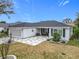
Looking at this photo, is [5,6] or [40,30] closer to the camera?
[5,6]

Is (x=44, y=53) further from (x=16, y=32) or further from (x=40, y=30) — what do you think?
A: (x=40, y=30)

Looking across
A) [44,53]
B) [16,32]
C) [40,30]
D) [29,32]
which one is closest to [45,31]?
[40,30]

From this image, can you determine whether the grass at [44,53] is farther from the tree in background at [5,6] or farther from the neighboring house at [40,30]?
the neighboring house at [40,30]

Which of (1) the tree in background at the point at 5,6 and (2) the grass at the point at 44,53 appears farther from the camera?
(1) the tree in background at the point at 5,6

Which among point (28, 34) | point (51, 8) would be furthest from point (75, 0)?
point (28, 34)

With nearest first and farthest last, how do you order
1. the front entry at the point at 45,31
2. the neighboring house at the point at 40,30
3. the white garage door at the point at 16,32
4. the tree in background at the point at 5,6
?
the tree in background at the point at 5,6
the neighboring house at the point at 40,30
the white garage door at the point at 16,32
the front entry at the point at 45,31

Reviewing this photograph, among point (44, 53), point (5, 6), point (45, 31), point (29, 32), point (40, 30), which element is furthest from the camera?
point (40, 30)

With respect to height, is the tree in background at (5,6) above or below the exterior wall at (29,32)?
above

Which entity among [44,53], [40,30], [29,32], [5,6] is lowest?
[44,53]

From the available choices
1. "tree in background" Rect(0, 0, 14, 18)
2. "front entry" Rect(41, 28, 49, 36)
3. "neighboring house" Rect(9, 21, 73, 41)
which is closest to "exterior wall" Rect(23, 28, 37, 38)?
"neighboring house" Rect(9, 21, 73, 41)

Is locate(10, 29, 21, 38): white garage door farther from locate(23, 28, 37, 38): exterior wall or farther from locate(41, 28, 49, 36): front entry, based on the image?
locate(41, 28, 49, 36): front entry

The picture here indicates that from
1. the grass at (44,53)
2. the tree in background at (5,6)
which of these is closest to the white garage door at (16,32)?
the grass at (44,53)

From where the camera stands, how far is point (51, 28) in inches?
1292

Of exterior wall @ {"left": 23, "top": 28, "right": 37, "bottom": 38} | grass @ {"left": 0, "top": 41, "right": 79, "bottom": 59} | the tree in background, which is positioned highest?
the tree in background
